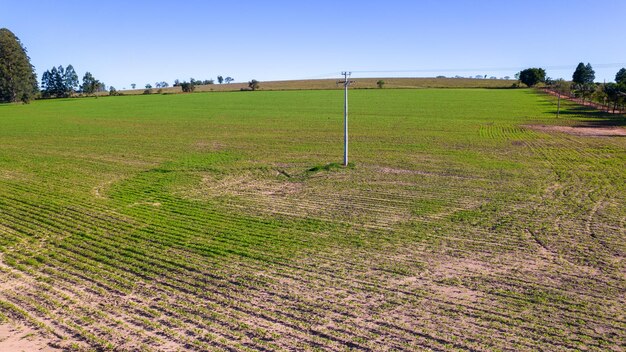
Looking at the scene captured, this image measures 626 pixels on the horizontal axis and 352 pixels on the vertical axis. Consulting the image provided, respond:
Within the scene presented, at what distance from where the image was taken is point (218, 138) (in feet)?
145

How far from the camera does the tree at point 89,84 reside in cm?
14525

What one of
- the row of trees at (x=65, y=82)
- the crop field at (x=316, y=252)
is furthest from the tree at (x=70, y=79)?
the crop field at (x=316, y=252)

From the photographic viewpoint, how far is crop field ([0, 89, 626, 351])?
404 inches

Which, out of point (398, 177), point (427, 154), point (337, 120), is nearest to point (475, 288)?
point (398, 177)

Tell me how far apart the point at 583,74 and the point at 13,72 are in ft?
523

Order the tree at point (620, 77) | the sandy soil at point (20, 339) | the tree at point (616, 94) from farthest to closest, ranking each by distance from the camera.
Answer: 1. the tree at point (620, 77)
2. the tree at point (616, 94)
3. the sandy soil at point (20, 339)

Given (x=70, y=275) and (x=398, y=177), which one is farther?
(x=398, y=177)

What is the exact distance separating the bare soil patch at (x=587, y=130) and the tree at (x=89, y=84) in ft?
438

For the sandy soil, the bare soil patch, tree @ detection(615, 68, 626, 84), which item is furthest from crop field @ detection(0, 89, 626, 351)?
tree @ detection(615, 68, 626, 84)

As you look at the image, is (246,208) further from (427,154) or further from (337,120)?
(337,120)

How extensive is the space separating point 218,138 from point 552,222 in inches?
1273

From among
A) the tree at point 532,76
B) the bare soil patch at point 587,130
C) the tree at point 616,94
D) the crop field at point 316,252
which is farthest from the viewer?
the tree at point 532,76

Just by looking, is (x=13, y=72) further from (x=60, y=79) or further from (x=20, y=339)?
(x=20, y=339)

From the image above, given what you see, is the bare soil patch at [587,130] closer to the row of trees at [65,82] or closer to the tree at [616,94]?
the tree at [616,94]
